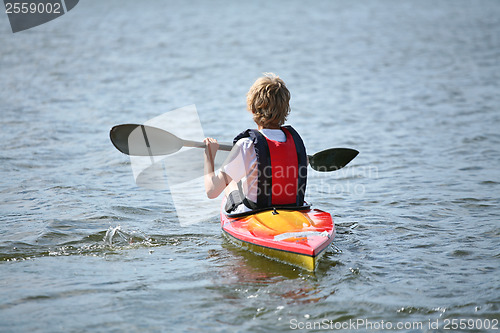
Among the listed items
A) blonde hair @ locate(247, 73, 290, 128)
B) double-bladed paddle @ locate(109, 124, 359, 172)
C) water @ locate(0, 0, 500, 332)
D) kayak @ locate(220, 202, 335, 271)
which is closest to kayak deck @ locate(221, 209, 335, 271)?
kayak @ locate(220, 202, 335, 271)

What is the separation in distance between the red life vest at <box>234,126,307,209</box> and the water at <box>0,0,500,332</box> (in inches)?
17.8

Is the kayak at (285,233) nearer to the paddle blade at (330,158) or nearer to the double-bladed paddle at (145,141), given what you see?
the paddle blade at (330,158)

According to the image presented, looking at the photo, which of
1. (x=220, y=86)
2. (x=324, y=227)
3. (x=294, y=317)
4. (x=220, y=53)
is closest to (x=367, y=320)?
(x=294, y=317)

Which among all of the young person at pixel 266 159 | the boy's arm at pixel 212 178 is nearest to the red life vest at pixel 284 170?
the young person at pixel 266 159

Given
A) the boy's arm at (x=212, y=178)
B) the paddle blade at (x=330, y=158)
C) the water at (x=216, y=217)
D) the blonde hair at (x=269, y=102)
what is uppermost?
the blonde hair at (x=269, y=102)

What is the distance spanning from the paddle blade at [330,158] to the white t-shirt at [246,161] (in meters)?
0.80

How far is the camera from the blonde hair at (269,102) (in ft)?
13.8

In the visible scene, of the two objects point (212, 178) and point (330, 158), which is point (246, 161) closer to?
point (212, 178)

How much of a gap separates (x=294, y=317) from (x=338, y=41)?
49.2 feet

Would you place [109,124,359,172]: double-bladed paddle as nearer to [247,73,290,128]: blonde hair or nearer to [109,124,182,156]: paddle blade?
[109,124,182,156]: paddle blade

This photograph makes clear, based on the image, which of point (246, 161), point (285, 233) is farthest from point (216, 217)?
point (285, 233)

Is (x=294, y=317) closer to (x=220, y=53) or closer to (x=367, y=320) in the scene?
(x=367, y=320)

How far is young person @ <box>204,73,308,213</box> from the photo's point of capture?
4.17 m

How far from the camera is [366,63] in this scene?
46.2 ft
